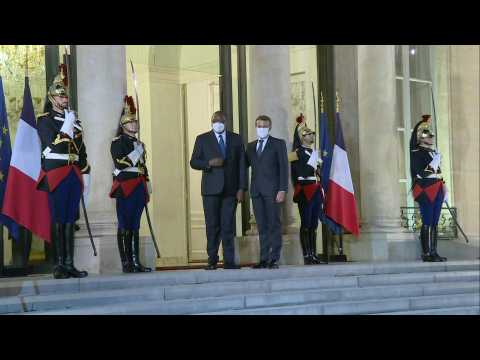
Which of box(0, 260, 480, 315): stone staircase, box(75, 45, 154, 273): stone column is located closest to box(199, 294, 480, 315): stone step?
box(0, 260, 480, 315): stone staircase

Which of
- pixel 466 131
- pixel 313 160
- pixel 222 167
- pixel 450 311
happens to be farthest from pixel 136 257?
pixel 466 131

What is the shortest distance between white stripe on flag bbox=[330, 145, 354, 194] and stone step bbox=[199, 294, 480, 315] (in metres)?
3.10

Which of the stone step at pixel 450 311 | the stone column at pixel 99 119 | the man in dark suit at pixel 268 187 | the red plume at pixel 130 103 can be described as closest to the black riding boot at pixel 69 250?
the stone column at pixel 99 119

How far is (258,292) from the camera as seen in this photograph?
9367mm

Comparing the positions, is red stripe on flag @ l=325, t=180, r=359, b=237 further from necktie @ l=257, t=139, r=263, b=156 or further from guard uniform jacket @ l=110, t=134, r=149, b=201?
guard uniform jacket @ l=110, t=134, r=149, b=201

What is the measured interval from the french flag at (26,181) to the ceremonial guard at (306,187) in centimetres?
333

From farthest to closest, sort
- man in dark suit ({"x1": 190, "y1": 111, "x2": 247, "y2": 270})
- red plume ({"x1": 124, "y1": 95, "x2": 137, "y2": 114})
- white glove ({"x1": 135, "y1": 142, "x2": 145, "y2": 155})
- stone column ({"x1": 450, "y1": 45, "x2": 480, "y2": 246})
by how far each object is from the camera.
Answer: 1. stone column ({"x1": 450, "y1": 45, "x2": 480, "y2": 246})
2. man in dark suit ({"x1": 190, "y1": 111, "x2": 247, "y2": 270})
3. red plume ({"x1": 124, "y1": 95, "x2": 137, "y2": 114})
4. white glove ({"x1": 135, "y1": 142, "x2": 145, "y2": 155})

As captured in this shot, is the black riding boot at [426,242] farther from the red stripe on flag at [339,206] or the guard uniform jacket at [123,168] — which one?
the guard uniform jacket at [123,168]

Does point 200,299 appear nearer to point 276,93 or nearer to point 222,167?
point 222,167

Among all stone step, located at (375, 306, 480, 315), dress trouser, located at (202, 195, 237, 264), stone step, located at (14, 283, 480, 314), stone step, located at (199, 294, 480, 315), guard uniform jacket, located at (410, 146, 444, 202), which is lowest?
stone step, located at (375, 306, 480, 315)

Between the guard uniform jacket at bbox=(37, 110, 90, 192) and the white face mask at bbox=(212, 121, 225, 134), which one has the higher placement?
the white face mask at bbox=(212, 121, 225, 134)

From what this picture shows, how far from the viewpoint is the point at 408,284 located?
34.8ft

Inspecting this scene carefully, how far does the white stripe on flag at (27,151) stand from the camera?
9.80 m

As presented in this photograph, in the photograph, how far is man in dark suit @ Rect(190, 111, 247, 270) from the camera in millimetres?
10422
